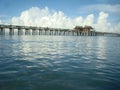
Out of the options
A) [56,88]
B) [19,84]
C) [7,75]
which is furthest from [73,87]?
[7,75]

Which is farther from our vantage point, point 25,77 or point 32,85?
point 25,77

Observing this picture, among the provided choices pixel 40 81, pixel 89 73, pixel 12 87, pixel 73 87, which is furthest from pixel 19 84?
pixel 89 73

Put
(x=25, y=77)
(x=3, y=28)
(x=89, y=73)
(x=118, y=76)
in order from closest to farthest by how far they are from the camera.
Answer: (x=25, y=77)
(x=118, y=76)
(x=89, y=73)
(x=3, y=28)

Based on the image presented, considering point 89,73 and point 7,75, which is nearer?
point 7,75

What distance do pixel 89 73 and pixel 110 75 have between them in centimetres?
104

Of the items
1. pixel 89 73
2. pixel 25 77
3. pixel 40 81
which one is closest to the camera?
pixel 40 81

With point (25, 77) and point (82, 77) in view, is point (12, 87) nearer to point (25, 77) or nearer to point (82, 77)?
point (25, 77)

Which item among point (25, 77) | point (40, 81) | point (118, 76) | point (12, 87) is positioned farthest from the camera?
point (118, 76)

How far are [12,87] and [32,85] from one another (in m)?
0.74

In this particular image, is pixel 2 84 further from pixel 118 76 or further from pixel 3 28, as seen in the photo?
pixel 3 28

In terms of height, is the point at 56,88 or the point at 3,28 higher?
the point at 3,28

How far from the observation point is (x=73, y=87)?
6039 millimetres

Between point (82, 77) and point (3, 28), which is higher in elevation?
point (3, 28)

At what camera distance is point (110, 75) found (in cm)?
782
